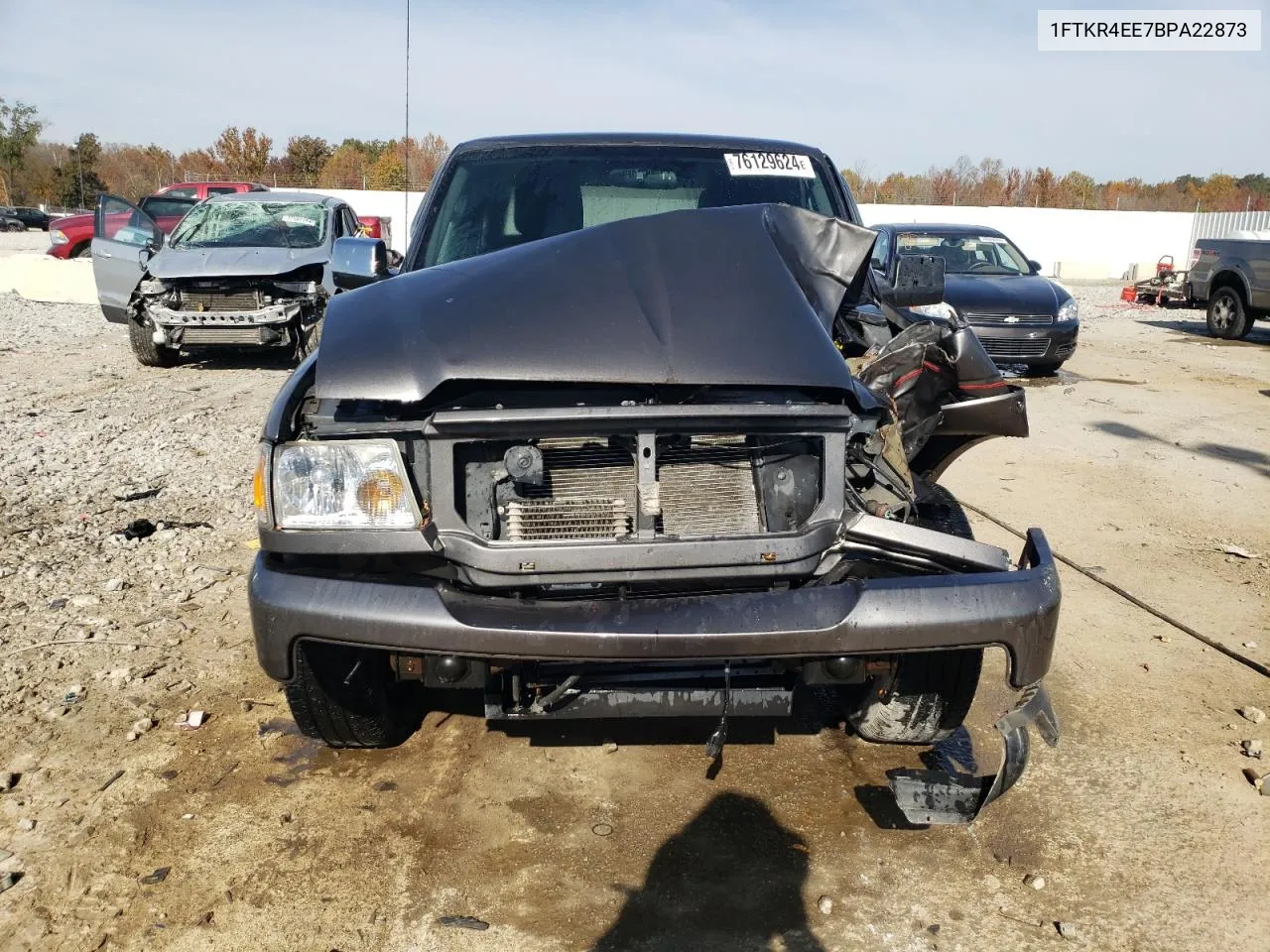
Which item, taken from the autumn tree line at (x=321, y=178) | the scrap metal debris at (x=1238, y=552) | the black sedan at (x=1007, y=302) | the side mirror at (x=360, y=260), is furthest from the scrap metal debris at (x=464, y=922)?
the autumn tree line at (x=321, y=178)

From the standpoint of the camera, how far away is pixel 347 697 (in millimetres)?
2654

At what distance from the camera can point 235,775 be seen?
2820 millimetres

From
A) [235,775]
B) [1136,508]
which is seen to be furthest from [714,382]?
[1136,508]

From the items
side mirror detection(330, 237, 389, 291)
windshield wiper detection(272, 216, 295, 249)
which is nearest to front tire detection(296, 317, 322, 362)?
windshield wiper detection(272, 216, 295, 249)

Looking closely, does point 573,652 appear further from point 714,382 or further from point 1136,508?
point 1136,508

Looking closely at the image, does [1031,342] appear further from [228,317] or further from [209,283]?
[209,283]

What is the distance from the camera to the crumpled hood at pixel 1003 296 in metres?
10.3

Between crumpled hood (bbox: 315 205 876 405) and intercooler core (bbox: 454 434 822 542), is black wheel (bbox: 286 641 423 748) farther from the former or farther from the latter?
crumpled hood (bbox: 315 205 876 405)

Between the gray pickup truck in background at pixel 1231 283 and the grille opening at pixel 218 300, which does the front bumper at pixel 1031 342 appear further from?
the grille opening at pixel 218 300

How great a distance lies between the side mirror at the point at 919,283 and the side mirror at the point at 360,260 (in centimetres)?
200

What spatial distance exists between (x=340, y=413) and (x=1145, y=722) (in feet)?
9.04

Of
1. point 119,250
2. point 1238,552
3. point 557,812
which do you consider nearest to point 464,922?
point 557,812

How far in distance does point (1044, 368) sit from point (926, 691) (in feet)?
28.1

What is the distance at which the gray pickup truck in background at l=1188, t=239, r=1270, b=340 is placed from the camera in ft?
44.4
